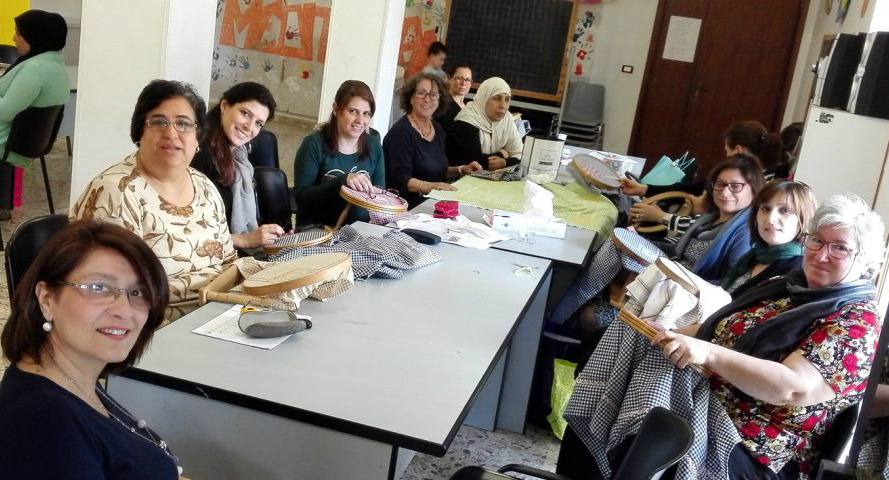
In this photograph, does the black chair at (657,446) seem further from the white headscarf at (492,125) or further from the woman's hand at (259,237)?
the white headscarf at (492,125)

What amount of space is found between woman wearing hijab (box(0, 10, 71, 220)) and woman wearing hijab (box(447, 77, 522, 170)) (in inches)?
92.2

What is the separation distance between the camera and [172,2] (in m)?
4.40

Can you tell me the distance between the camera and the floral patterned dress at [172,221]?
2.60 meters

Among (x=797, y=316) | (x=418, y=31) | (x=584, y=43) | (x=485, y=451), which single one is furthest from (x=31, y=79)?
(x=584, y=43)

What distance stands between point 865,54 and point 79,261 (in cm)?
428

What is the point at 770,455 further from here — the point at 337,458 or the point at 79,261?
the point at 79,261

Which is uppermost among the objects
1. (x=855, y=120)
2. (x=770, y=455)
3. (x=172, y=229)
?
(x=855, y=120)

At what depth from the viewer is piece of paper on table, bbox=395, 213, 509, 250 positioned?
11.7 ft

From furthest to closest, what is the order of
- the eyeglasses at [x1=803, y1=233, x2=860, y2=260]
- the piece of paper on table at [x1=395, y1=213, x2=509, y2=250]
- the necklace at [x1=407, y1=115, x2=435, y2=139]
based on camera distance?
the necklace at [x1=407, y1=115, x2=435, y2=139], the piece of paper on table at [x1=395, y1=213, x2=509, y2=250], the eyeglasses at [x1=803, y1=233, x2=860, y2=260]

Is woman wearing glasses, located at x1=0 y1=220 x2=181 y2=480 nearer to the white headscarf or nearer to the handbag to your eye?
the handbag

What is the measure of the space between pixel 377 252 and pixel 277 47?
8195mm

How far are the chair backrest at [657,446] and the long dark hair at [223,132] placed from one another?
201 cm

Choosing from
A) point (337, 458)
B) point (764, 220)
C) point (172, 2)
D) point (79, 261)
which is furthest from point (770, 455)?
point (172, 2)

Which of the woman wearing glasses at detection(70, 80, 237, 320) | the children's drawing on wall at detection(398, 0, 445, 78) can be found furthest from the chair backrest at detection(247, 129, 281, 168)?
the children's drawing on wall at detection(398, 0, 445, 78)
